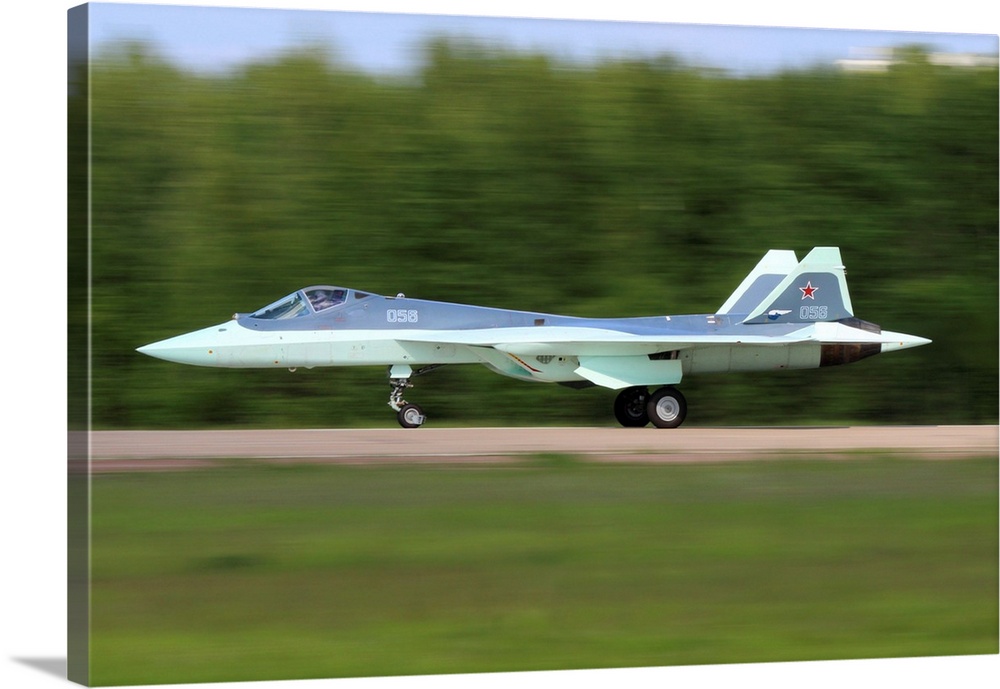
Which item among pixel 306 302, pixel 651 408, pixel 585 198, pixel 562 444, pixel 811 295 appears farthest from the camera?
pixel 306 302

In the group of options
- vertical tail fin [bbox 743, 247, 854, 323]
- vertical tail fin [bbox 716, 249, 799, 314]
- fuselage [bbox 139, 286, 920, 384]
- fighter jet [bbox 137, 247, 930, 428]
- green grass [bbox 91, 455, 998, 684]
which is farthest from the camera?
fuselage [bbox 139, 286, 920, 384]

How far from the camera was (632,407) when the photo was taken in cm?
1344

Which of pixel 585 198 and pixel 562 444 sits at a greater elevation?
pixel 585 198

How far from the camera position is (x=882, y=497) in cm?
1050

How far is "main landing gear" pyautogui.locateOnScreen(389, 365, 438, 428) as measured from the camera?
490 inches

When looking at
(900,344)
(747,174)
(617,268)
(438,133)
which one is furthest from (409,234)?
(900,344)

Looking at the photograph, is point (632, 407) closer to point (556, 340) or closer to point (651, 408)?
point (651, 408)

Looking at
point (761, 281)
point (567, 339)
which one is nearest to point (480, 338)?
point (567, 339)

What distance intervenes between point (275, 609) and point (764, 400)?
18.3ft

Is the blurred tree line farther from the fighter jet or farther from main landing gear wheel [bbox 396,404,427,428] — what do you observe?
the fighter jet

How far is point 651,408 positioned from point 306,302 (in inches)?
144

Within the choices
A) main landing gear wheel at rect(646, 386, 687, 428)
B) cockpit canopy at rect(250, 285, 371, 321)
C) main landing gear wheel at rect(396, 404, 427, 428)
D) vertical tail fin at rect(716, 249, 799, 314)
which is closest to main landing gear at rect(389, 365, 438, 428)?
main landing gear wheel at rect(396, 404, 427, 428)

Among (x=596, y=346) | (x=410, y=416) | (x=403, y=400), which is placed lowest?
(x=410, y=416)

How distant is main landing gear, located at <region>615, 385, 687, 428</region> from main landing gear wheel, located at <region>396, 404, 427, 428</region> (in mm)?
2075
